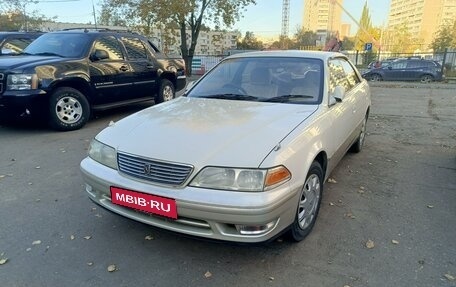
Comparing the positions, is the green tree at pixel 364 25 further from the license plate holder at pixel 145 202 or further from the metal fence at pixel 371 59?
the license plate holder at pixel 145 202

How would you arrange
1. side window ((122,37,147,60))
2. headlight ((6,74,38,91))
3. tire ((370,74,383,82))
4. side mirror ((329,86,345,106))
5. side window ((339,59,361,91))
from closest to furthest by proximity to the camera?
side mirror ((329,86,345,106))
side window ((339,59,361,91))
headlight ((6,74,38,91))
side window ((122,37,147,60))
tire ((370,74,383,82))

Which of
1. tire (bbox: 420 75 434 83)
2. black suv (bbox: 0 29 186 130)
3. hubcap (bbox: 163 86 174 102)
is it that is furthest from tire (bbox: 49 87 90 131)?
tire (bbox: 420 75 434 83)

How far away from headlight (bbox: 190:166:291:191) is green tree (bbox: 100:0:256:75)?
743 inches

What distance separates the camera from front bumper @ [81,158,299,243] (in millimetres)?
2193

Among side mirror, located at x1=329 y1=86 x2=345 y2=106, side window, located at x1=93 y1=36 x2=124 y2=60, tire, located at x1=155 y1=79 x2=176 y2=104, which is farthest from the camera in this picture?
tire, located at x1=155 y1=79 x2=176 y2=104

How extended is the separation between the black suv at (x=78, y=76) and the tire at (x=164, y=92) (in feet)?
0.09

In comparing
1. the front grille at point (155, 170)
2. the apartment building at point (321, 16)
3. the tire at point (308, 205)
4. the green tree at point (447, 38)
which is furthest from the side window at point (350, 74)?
the apartment building at point (321, 16)

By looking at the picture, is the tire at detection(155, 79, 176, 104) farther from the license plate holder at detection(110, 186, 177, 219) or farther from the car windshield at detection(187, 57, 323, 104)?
the license plate holder at detection(110, 186, 177, 219)

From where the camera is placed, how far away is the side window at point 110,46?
6.77m

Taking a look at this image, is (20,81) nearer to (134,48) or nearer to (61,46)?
(61,46)

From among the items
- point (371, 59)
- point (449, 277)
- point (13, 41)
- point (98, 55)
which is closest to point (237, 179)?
point (449, 277)

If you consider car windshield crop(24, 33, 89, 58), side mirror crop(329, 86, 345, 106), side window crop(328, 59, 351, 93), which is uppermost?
car windshield crop(24, 33, 89, 58)

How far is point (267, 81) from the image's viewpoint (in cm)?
369

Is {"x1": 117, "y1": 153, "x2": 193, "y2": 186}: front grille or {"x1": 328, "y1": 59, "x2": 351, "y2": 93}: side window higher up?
{"x1": 328, "y1": 59, "x2": 351, "y2": 93}: side window
